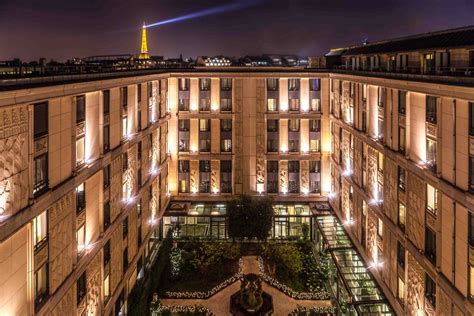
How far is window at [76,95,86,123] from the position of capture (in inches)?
888

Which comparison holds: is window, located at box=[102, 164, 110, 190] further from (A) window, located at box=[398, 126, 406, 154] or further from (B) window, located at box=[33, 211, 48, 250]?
(A) window, located at box=[398, 126, 406, 154]

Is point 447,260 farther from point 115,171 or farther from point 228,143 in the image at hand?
point 228,143

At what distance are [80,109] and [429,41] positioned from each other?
2279 cm

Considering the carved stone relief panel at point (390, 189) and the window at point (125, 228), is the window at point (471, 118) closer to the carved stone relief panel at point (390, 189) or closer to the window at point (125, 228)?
the carved stone relief panel at point (390, 189)

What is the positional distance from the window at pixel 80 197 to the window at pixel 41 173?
383 cm

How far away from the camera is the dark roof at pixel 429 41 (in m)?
25.2

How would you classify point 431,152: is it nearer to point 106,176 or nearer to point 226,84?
point 106,176

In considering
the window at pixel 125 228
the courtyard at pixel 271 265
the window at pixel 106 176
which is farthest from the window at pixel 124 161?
the courtyard at pixel 271 265

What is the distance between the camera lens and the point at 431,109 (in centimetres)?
2256

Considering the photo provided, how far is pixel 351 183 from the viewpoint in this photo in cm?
3912

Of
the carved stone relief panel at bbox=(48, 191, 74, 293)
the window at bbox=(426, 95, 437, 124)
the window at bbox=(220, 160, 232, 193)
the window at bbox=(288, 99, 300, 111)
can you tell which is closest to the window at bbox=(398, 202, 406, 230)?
the window at bbox=(426, 95, 437, 124)

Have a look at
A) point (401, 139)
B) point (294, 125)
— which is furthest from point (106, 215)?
point (294, 125)

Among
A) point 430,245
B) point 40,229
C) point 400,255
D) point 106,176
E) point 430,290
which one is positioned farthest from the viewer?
point 106,176

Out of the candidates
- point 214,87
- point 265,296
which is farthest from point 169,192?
point 265,296
